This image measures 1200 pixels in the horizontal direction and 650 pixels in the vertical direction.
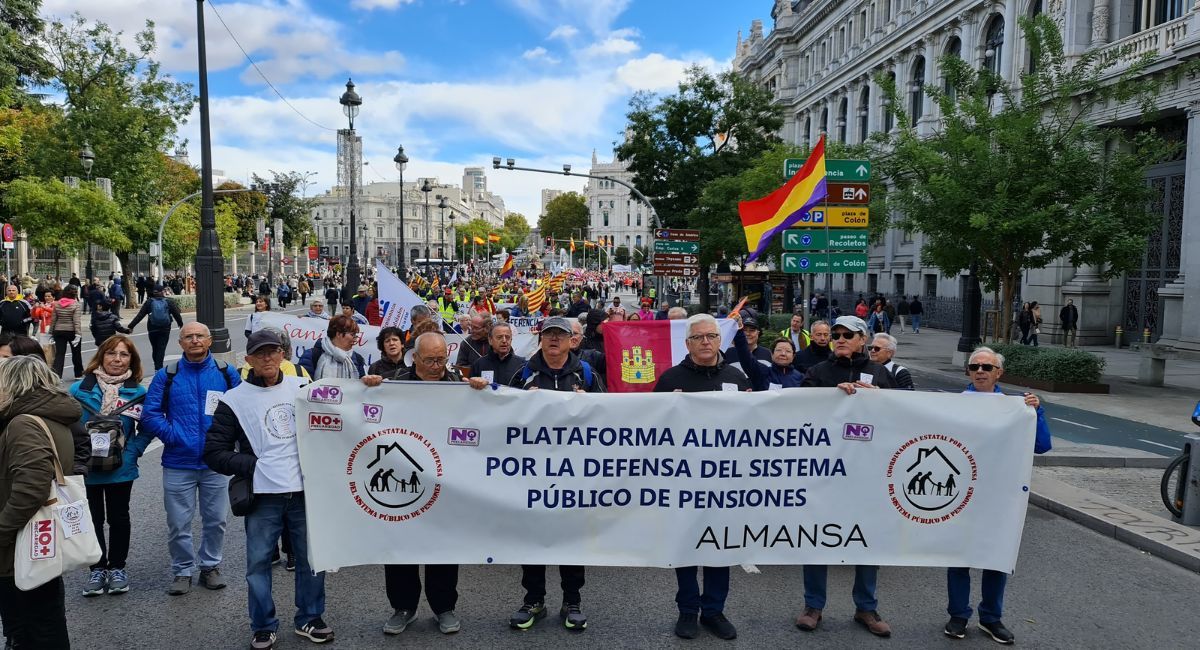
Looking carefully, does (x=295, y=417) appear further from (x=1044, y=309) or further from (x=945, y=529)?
(x=1044, y=309)

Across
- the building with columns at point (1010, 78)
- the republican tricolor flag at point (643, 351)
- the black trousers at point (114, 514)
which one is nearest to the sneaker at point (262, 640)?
the black trousers at point (114, 514)

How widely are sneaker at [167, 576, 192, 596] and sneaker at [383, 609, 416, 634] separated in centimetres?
150

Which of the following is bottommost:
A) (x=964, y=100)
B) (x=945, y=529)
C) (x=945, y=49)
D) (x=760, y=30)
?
(x=945, y=529)

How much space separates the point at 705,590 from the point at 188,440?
3.33 metres

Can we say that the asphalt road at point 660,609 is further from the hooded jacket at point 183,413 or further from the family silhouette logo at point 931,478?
the hooded jacket at point 183,413

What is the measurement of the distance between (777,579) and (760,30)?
238ft

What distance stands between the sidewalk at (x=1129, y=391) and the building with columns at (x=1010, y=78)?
1.81 meters

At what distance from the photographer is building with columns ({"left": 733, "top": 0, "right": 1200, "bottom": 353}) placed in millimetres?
22422

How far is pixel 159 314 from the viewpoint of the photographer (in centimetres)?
1566

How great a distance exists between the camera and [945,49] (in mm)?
37188

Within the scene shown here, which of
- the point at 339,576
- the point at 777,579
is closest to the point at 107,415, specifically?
the point at 339,576

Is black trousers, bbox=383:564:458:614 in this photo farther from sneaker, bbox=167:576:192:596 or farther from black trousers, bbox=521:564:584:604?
sneaker, bbox=167:576:192:596

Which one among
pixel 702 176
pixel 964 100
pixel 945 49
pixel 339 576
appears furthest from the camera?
pixel 702 176

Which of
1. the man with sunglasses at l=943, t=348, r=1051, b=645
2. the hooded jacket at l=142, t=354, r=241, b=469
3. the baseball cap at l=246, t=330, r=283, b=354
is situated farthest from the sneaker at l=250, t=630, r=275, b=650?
the man with sunglasses at l=943, t=348, r=1051, b=645
